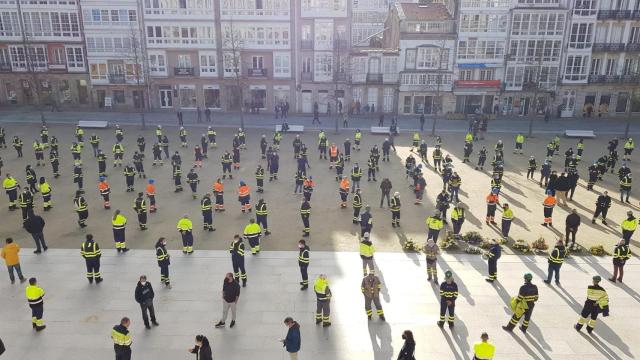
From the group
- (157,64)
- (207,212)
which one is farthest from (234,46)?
(207,212)

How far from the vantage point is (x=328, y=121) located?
154ft

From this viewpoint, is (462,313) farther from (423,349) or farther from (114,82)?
(114,82)

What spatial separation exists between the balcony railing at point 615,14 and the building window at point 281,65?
1221 inches

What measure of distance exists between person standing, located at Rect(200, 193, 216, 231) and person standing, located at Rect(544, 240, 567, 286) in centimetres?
1283

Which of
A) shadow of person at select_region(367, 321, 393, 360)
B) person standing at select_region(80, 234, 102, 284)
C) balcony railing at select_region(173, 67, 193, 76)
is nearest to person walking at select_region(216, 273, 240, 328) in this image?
shadow of person at select_region(367, 321, 393, 360)

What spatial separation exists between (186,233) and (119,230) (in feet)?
8.49

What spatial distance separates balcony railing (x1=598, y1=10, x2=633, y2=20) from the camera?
45750 mm

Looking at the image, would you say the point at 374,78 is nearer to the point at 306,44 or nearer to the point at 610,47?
the point at 306,44

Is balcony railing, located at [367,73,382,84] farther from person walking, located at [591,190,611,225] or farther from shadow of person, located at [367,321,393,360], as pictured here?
shadow of person, located at [367,321,393,360]

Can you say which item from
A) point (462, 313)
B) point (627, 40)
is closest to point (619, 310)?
point (462, 313)

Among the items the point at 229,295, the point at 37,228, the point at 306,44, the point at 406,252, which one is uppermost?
the point at 306,44

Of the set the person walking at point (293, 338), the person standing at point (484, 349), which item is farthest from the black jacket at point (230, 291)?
the person standing at point (484, 349)

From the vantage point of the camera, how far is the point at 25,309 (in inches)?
563

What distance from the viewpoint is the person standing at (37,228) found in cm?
1725
